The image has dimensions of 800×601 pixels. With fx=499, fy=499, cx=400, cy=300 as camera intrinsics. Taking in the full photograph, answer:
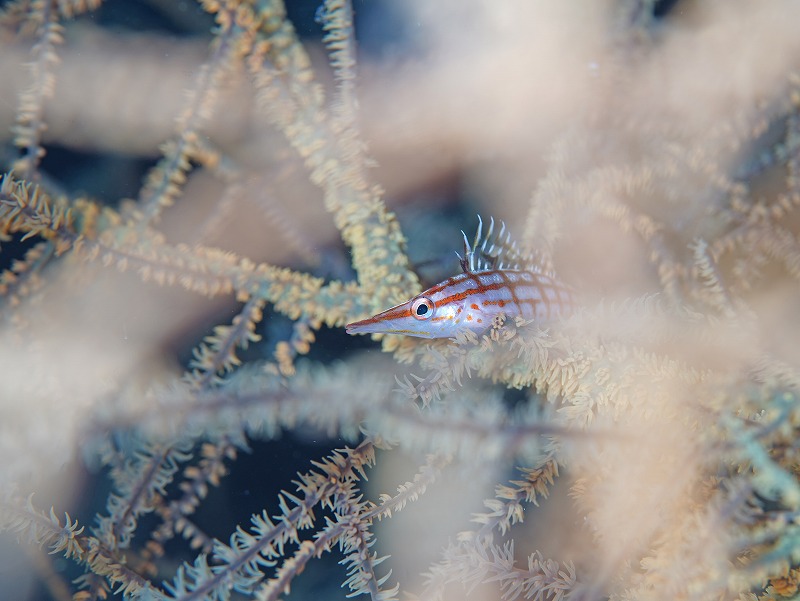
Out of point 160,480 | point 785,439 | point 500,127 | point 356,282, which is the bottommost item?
point 160,480

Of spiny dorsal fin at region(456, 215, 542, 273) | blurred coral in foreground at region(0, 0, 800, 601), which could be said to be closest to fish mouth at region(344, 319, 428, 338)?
blurred coral in foreground at region(0, 0, 800, 601)

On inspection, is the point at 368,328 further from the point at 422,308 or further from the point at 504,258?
the point at 504,258

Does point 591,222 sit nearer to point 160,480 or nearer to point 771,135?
point 771,135

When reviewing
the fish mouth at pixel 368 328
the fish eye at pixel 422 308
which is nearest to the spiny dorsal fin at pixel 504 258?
the fish eye at pixel 422 308

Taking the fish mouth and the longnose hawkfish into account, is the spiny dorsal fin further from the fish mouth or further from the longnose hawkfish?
the fish mouth

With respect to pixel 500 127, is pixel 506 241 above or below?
below

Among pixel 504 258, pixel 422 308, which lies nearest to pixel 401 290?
pixel 422 308

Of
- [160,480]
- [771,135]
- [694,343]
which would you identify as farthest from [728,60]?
[160,480]
